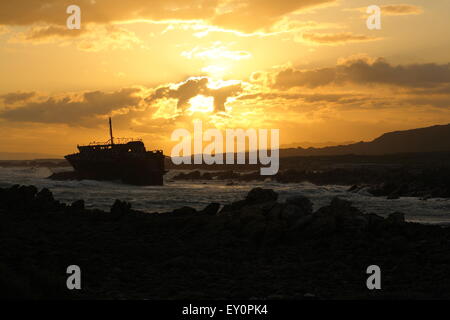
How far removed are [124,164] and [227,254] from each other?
162 feet

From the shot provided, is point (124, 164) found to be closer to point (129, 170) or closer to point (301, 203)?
point (129, 170)

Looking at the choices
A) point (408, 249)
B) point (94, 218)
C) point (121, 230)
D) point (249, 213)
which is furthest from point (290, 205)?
point (94, 218)

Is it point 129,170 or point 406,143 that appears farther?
point 406,143

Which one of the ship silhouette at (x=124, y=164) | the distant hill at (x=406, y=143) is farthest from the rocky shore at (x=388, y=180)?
the distant hill at (x=406, y=143)

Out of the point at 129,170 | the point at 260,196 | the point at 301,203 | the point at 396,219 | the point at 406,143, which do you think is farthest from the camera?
the point at 406,143

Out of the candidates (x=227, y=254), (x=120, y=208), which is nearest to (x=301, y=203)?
(x=227, y=254)

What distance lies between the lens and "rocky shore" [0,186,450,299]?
10367 millimetres

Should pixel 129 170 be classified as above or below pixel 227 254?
above

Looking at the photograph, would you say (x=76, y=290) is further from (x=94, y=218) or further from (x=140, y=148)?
(x=140, y=148)

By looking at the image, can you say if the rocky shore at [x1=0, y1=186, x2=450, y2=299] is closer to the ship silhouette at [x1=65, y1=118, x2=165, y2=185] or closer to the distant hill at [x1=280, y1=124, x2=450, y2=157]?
the ship silhouette at [x1=65, y1=118, x2=165, y2=185]

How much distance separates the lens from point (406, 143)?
180 meters

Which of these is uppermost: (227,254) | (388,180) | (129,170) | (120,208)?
(129,170)

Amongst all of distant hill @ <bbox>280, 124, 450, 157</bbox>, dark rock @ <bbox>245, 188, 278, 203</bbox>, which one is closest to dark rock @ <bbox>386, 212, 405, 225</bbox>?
dark rock @ <bbox>245, 188, 278, 203</bbox>
